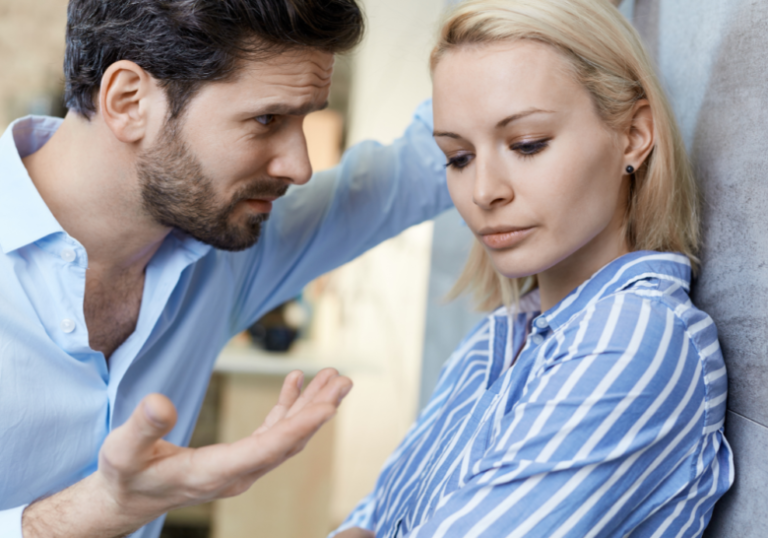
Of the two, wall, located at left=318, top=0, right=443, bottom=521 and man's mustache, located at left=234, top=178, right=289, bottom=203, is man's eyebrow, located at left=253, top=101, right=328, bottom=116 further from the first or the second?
wall, located at left=318, top=0, right=443, bottom=521

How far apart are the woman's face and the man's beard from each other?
505 millimetres

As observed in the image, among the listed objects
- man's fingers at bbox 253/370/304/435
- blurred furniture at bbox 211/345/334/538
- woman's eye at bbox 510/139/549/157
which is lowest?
blurred furniture at bbox 211/345/334/538

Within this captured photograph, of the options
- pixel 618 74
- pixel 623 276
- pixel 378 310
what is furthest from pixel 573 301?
pixel 378 310

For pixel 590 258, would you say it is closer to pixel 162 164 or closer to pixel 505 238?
pixel 505 238

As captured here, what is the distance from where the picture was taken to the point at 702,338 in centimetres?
82

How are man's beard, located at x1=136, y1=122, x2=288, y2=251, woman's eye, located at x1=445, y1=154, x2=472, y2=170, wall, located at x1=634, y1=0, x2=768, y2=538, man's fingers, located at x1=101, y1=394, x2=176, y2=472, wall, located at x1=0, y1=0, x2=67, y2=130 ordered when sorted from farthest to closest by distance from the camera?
wall, located at x1=0, y1=0, x2=67, y2=130 → man's beard, located at x1=136, y1=122, x2=288, y2=251 → woman's eye, located at x1=445, y1=154, x2=472, y2=170 → wall, located at x1=634, y1=0, x2=768, y2=538 → man's fingers, located at x1=101, y1=394, x2=176, y2=472

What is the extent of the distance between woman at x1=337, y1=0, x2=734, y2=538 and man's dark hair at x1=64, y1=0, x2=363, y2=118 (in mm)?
293

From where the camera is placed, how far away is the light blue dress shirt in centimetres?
109

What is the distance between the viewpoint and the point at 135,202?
4.16 ft

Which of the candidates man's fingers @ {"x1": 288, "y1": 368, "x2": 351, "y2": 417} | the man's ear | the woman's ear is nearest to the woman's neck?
the woman's ear

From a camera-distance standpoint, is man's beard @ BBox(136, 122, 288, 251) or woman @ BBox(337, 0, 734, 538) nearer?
woman @ BBox(337, 0, 734, 538)

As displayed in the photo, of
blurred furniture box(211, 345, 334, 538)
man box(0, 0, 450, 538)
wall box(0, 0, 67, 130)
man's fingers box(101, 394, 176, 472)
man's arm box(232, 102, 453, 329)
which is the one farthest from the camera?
wall box(0, 0, 67, 130)

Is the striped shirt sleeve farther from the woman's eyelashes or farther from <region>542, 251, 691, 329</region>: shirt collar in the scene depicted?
the woman's eyelashes

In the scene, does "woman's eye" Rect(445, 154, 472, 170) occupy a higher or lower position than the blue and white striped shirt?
higher
